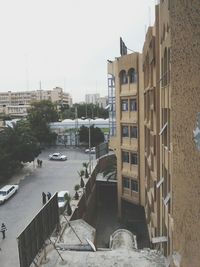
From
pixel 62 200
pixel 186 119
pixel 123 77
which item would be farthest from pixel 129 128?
pixel 186 119

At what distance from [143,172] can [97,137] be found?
1155 inches

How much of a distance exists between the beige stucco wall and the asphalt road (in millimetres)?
A: 11826

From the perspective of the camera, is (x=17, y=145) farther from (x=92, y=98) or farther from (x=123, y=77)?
(x=92, y=98)

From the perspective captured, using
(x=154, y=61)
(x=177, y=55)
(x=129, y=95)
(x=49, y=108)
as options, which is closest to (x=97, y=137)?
(x=49, y=108)

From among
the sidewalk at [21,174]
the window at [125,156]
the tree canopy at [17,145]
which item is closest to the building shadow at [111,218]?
the window at [125,156]

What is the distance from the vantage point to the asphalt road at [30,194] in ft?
55.5

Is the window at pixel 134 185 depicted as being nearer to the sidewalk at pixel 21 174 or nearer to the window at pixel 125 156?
the window at pixel 125 156

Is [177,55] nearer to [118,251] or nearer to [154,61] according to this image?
[154,61]

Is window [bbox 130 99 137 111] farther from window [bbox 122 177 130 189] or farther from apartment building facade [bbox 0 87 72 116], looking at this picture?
apartment building facade [bbox 0 87 72 116]

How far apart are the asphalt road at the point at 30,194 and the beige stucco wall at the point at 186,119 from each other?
1183cm

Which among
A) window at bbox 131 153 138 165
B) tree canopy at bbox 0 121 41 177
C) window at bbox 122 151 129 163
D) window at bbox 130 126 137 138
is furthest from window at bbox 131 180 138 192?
tree canopy at bbox 0 121 41 177

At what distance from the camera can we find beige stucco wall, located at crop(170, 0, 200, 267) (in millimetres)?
4684

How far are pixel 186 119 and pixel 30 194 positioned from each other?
2331cm

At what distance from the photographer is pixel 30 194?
26.7m
